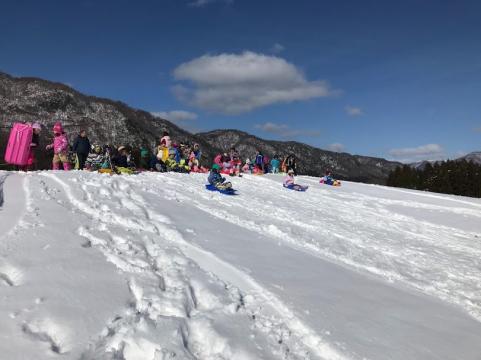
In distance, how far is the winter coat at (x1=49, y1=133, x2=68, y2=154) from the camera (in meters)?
15.2

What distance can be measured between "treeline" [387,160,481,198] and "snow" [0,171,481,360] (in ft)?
186

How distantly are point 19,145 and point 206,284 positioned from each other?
11.3 metres

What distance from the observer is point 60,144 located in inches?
605

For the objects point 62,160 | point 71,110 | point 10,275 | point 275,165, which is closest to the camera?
point 10,275

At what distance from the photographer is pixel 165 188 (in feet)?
43.7

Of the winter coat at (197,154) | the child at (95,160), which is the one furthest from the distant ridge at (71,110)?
the child at (95,160)

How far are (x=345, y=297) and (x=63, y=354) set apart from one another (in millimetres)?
3951

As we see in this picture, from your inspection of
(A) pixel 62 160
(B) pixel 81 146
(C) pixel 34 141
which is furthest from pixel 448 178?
(C) pixel 34 141

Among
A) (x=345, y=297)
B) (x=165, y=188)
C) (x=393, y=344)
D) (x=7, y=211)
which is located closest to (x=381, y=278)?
(x=345, y=297)

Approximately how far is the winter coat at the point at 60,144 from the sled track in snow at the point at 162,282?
7605mm

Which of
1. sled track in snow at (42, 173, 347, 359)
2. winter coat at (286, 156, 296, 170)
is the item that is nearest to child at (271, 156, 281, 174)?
winter coat at (286, 156, 296, 170)

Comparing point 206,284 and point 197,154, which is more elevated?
point 197,154

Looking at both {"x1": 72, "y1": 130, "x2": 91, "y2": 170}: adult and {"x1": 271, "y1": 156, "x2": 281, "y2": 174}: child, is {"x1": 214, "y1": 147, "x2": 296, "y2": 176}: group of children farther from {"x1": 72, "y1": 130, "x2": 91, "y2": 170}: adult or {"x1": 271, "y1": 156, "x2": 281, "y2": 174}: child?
{"x1": 72, "y1": 130, "x2": 91, "y2": 170}: adult

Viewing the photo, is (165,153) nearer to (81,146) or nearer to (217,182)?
(81,146)
